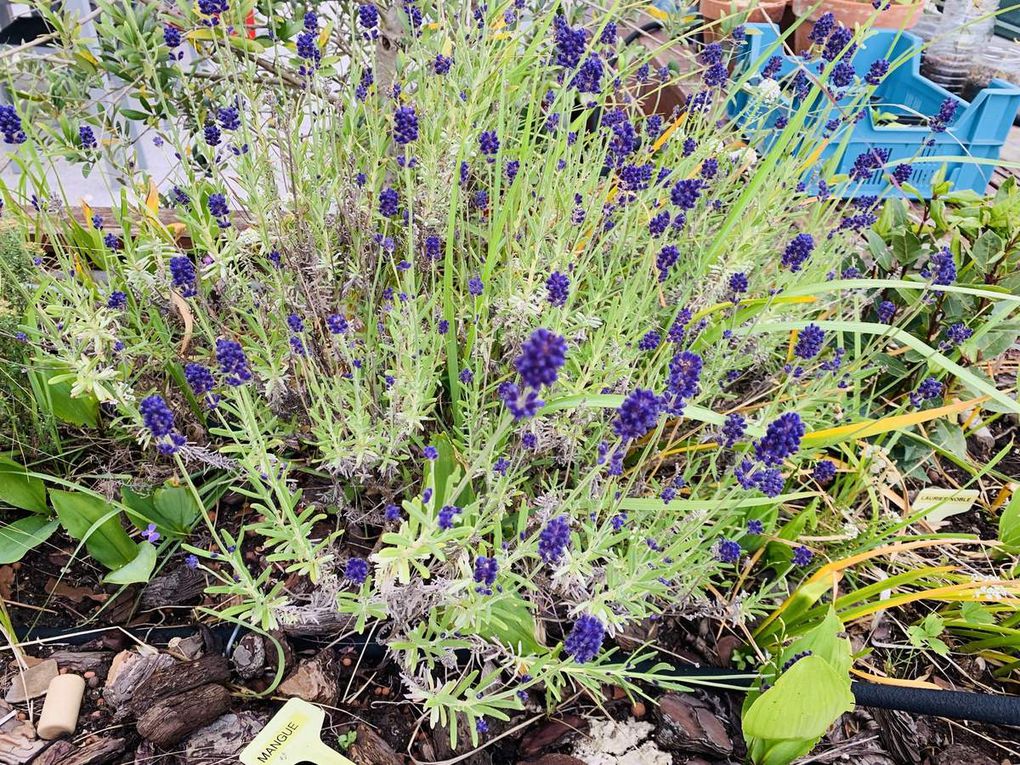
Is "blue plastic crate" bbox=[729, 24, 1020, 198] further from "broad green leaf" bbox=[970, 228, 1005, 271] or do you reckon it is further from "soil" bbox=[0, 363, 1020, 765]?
"soil" bbox=[0, 363, 1020, 765]

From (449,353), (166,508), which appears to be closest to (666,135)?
(449,353)

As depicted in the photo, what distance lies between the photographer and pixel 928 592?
1.55 meters

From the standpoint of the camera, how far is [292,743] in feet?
4.19

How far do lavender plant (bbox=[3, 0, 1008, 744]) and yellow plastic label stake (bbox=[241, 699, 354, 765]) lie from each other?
0.54 feet

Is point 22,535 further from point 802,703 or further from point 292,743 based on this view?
point 802,703

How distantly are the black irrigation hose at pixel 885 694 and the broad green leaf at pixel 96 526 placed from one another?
0.16 metres

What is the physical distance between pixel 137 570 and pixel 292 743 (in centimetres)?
49

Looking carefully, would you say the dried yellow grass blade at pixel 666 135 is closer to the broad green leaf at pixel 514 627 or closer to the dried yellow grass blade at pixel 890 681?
the broad green leaf at pixel 514 627

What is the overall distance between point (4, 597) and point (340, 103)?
4.93 ft

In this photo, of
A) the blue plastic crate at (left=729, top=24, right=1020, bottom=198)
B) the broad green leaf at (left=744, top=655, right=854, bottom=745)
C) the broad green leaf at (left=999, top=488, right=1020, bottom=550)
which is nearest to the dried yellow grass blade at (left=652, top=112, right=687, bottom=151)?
the blue plastic crate at (left=729, top=24, right=1020, bottom=198)

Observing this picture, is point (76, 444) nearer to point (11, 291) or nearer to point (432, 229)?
point (11, 291)

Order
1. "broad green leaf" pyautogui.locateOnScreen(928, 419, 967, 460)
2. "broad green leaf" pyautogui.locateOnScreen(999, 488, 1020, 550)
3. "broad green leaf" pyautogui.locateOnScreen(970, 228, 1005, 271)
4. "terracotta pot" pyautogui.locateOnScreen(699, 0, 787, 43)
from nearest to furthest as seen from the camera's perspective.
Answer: "broad green leaf" pyautogui.locateOnScreen(999, 488, 1020, 550), "broad green leaf" pyautogui.locateOnScreen(928, 419, 967, 460), "broad green leaf" pyautogui.locateOnScreen(970, 228, 1005, 271), "terracotta pot" pyautogui.locateOnScreen(699, 0, 787, 43)

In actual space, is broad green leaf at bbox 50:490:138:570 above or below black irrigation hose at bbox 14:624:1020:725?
above

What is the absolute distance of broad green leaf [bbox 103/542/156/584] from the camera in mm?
1464
